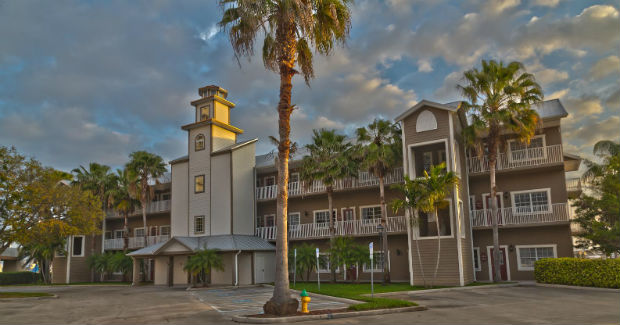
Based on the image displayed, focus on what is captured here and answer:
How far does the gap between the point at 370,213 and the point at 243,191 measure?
925cm

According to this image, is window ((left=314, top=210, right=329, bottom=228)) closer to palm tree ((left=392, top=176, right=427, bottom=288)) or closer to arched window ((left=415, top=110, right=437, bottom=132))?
palm tree ((left=392, top=176, right=427, bottom=288))

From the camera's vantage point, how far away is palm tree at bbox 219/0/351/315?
1480cm

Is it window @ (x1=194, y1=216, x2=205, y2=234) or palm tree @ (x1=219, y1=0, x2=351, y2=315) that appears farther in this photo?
window @ (x1=194, y1=216, x2=205, y2=234)

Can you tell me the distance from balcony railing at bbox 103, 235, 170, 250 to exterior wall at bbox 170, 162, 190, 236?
234 cm

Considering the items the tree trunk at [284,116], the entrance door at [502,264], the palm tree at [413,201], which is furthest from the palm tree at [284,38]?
the entrance door at [502,264]

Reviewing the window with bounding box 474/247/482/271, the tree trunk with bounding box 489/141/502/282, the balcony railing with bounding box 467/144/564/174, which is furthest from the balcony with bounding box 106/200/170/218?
the tree trunk with bounding box 489/141/502/282

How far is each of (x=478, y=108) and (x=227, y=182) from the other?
17.1m

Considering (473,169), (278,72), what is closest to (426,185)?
(473,169)

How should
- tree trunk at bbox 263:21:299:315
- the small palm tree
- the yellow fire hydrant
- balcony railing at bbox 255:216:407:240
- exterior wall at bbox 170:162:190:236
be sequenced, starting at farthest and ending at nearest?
1. exterior wall at bbox 170:162:190:236
2. the small palm tree
3. balcony railing at bbox 255:216:407:240
4. tree trunk at bbox 263:21:299:315
5. the yellow fire hydrant

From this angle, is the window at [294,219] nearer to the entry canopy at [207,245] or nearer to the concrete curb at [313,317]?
the entry canopy at [207,245]

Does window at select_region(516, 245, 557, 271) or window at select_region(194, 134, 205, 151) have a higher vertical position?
window at select_region(194, 134, 205, 151)

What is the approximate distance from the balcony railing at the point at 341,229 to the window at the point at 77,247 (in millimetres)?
17817

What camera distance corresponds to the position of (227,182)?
32.2 m

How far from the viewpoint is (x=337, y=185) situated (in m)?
30.2
